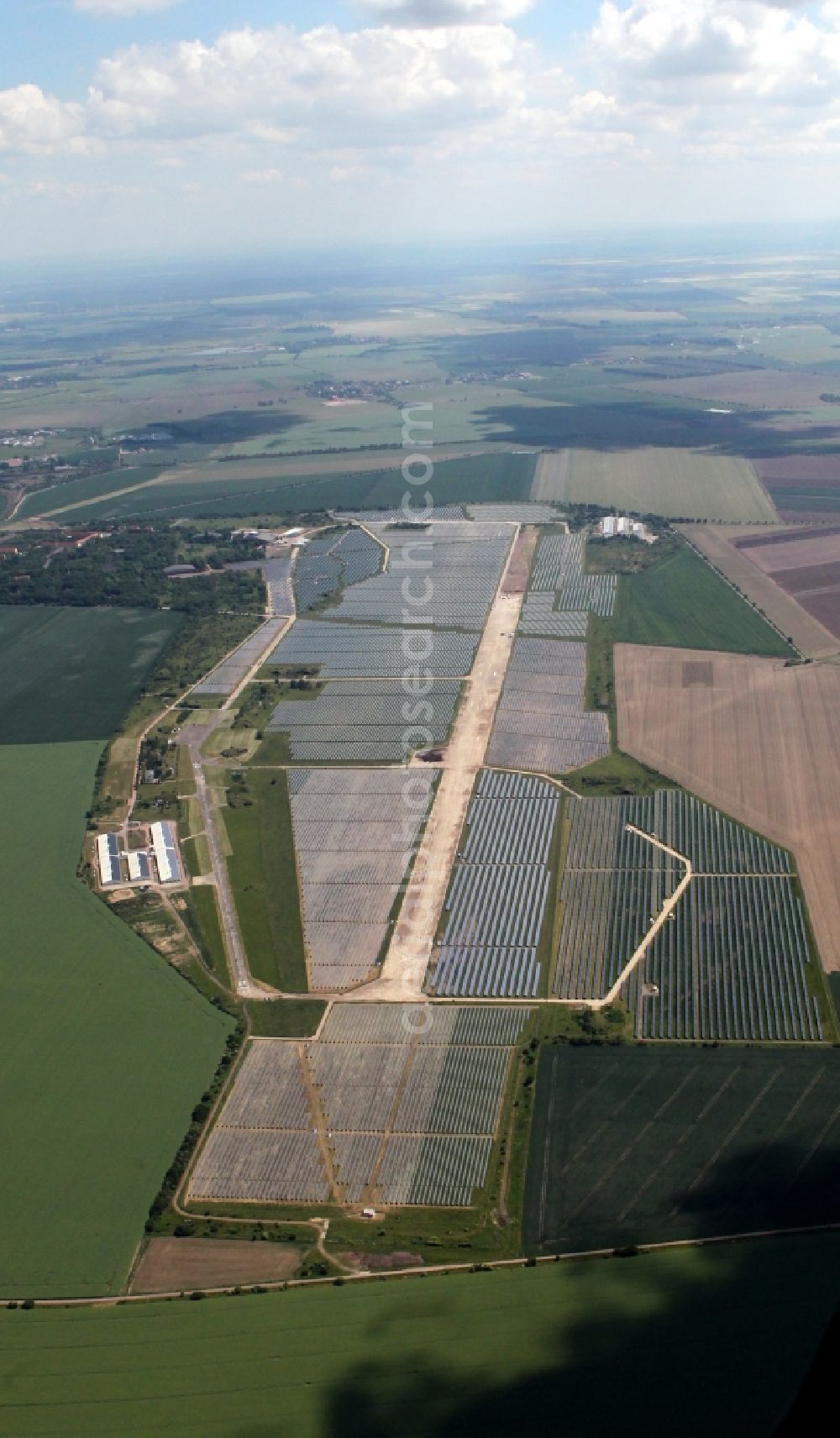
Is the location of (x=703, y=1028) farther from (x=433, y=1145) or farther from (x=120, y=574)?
(x=120, y=574)

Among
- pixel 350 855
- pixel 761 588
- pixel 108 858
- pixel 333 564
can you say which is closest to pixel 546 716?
pixel 350 855

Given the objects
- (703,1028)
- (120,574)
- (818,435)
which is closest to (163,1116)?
(703,1028)

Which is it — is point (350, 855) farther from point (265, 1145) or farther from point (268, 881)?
point (265, 1145)

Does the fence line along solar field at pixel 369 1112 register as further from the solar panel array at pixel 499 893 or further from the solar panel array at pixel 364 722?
the solar panel array at pixel 364 722

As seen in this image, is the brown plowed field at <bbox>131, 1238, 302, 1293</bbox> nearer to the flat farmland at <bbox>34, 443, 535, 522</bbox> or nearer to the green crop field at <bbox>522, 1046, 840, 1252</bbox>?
the green crop field at <bbox>522, 1046, 840, 1252</bbox>

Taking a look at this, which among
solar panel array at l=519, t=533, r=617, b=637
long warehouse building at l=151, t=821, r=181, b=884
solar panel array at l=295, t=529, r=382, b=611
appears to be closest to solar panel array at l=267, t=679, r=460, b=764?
long warehouse building at l=151, t=821, r=181, b=884

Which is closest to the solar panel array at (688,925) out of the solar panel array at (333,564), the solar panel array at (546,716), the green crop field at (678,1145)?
the green crop field at (678,1145)
